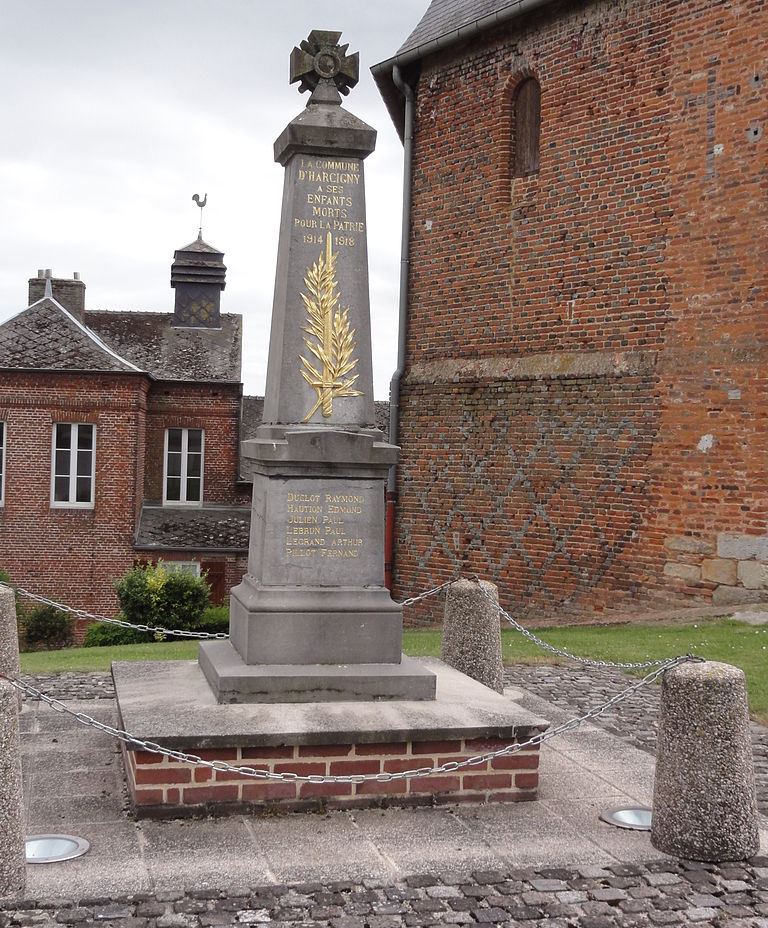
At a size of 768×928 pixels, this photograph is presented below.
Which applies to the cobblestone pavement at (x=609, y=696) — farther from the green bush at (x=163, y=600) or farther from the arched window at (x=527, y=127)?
the green bush at (x=163, y=600)

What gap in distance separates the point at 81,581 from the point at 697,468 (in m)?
16.6

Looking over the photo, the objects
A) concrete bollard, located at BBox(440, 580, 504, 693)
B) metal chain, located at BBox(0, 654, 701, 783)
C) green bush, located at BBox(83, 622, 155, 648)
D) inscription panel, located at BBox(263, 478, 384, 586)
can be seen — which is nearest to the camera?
metal chain, located at BBox(0, 654, 701, 783)

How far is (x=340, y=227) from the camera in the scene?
734cm

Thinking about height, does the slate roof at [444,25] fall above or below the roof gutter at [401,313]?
above

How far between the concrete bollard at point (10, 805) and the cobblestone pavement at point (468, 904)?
11 cm

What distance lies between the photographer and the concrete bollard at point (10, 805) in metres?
4.55

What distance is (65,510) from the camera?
83.8 feet

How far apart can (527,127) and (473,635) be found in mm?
9434

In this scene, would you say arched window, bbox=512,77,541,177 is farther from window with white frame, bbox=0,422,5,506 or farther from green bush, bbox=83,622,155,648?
window with white frame, bbox=0,422,5,506

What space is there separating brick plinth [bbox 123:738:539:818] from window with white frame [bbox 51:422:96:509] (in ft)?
67.1

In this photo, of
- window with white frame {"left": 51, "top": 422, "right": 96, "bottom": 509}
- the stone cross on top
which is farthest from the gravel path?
window with white frame {"left": 51, "top": 422, "right": 96, "bottom": 509}

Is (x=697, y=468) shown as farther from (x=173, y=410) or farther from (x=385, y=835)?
(x=173, y=410)

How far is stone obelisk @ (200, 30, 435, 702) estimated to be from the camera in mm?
6793

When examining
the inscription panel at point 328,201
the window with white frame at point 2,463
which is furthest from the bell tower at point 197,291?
the inscription panel at point 328,201
